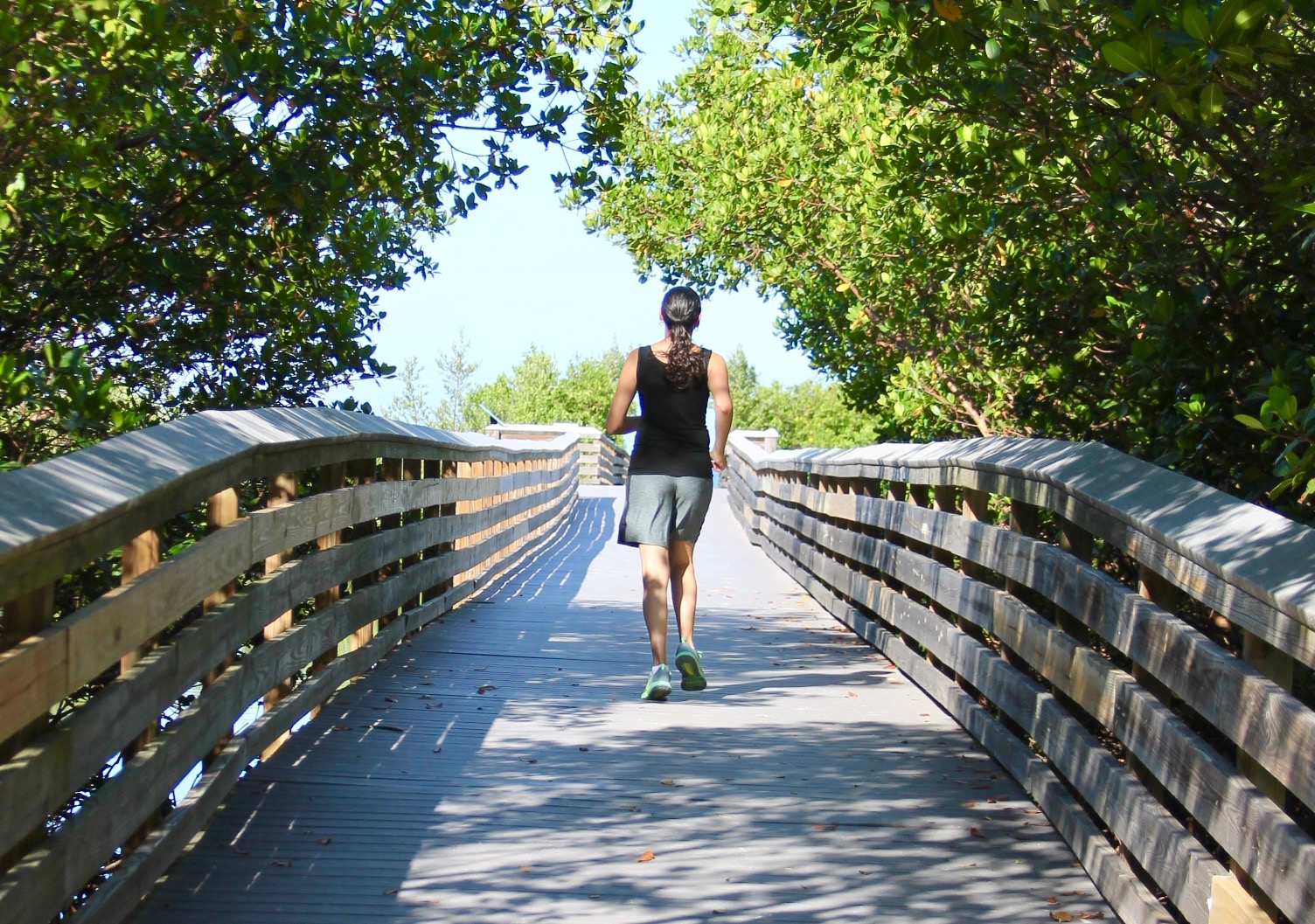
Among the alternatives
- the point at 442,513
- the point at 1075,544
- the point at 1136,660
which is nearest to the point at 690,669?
the point at 1075,544

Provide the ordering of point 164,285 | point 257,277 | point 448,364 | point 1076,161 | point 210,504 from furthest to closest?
1. point 448,364
2. point 257,277
3. point 164,285
4. point 1076,161
5. point 210,504

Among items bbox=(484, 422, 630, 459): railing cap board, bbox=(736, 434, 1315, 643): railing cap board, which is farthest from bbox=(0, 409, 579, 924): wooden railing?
bbox=(484, 422, 630, 459): railing cap board

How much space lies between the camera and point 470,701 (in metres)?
6.74

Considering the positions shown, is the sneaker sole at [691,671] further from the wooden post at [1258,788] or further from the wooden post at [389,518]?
the wooden post at [1258,788]

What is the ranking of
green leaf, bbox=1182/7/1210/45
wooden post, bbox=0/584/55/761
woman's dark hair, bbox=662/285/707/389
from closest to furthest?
wooden post, bbox=0/584/55/761, green leaf, bbox=1182/7/1210/45, woman's dark hair, bbox=662/285/707/389

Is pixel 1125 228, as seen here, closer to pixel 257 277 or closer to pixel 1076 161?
pixel 1076 161

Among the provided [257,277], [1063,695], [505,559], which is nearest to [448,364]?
[505,559]

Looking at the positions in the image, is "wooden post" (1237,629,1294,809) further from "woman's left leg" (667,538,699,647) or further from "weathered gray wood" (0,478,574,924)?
"woman's left leg" (667,538,699,647)

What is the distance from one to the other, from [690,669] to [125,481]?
4171 mm

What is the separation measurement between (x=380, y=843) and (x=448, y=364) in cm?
5553

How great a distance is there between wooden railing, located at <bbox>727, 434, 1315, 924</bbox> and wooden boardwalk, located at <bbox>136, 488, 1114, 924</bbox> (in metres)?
0.28

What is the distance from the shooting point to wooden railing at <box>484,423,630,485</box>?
2766 centimetres

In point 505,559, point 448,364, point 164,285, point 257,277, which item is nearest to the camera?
point 164,285

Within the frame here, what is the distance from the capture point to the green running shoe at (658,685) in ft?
22.7
